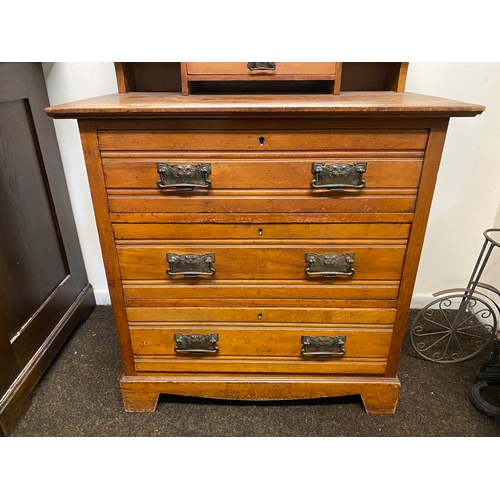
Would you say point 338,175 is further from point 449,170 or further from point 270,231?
point 449,170

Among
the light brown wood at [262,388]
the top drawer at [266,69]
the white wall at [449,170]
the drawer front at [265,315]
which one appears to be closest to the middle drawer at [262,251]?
the drawer front at [265,315]

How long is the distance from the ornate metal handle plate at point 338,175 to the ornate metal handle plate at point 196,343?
0.57 meters

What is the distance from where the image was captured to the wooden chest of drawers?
3.13 feet

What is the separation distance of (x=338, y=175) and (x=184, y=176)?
40cm

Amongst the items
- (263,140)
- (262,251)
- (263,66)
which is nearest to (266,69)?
(263,66)

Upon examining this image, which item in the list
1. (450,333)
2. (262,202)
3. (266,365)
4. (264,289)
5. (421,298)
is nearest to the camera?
(262,202)

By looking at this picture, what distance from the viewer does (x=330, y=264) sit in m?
1.09

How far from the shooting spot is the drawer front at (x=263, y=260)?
3.55 ft

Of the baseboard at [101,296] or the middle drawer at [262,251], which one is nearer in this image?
the middle drawer at [262,251]

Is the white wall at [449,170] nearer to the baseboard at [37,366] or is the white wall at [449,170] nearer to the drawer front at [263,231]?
the baseboard at [37,366]

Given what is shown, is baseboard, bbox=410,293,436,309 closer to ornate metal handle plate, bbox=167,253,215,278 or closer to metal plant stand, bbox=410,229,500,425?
metal plant stand, bbox=410,229,500,425

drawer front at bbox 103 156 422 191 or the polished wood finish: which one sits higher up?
the polished wood finish

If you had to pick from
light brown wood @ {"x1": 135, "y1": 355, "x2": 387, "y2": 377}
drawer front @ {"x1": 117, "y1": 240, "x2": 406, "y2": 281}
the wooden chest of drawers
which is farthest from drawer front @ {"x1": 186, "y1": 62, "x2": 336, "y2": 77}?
light brown wood @ {"x1": 135, "y1": 355, "x2": 387, "y2": 377}

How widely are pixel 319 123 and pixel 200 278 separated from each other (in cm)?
54
